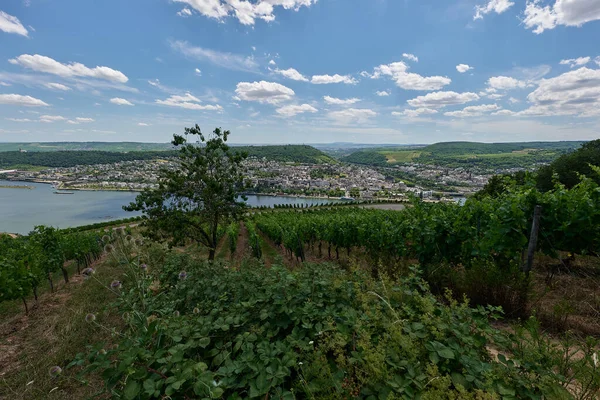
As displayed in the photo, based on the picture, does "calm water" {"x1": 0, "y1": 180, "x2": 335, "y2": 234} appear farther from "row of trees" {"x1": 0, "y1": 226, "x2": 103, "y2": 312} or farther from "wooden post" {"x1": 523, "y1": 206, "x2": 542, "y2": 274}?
"wooden post" {"x1": 523, "y1": 206, "x2": 542, "y2": 274}

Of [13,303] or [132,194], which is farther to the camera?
[132,194]

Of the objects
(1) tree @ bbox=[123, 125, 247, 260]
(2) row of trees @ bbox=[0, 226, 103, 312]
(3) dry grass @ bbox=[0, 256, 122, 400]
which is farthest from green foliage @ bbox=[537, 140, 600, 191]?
(2) row of trees @ bbox=[0, 226, 103, 312]

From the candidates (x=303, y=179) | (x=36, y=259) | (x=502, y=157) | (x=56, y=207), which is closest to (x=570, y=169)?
(x=36, y=259)

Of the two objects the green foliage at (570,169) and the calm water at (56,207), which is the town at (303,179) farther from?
the green foliage at (570,169)

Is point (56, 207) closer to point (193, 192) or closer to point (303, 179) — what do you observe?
point (303, 179)

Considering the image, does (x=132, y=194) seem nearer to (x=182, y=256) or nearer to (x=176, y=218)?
(x=176, y=218)

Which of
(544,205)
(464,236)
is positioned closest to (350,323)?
(464,236)
